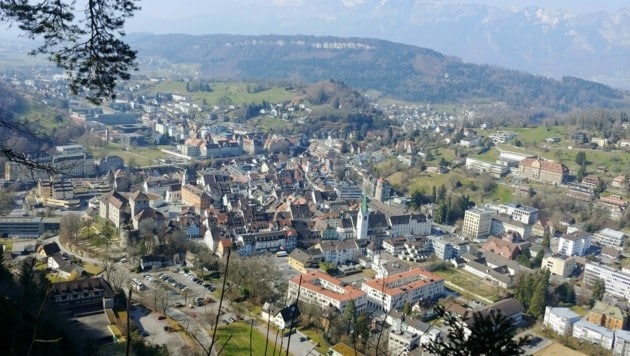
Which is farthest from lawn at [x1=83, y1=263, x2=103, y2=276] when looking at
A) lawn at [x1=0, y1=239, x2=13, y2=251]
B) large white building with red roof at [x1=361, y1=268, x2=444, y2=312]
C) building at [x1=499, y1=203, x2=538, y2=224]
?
building at [x1=499, y1=203, x2=538, y2=224]

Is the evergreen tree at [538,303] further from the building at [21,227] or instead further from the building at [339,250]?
the building at [21,227]

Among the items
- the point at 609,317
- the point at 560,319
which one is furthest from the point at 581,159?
the point at 560,319

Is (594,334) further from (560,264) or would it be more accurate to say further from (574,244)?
(574,244)

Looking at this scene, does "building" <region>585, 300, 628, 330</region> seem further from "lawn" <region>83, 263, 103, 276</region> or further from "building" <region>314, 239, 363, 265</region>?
"lawn" <region>83, 263, 103, 276</region>

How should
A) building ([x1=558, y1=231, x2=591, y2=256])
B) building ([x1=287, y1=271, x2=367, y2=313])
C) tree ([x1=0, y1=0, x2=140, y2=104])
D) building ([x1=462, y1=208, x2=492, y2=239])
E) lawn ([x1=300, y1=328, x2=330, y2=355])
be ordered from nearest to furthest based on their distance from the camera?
1. tree ([x1=0, y1=0, x2=140, y2=104])
2. lawn ([x1=300, y1=328, x2=330, y2=355])
3. building ([x1=287, y1=271, x2=367, y2=313])
4. building ([x1=558, y1=231, x2=591, y2=256])
5. building ([x1=462, y1=208, x2=492, y2=239])

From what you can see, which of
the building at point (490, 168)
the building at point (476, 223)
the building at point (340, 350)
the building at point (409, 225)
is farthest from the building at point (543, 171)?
the building at point (340, 350)

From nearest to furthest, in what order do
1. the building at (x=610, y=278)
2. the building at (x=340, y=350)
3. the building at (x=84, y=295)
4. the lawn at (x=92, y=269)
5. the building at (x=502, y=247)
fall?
the building at (x=340, y=350) < the building at (x=84, y=295) < the lawn at (x=92, y=269) < the building at (x=610, y=278) < the building at (x=502, y=247)
